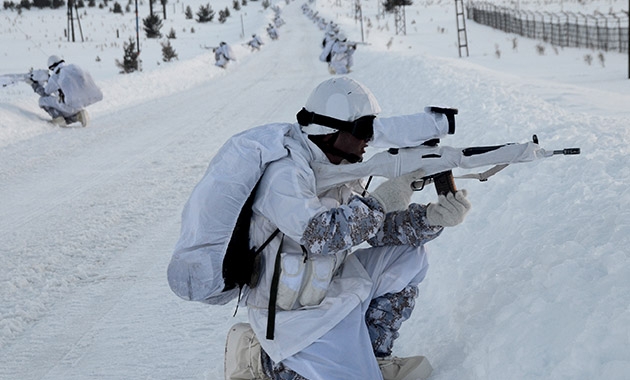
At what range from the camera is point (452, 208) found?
2.99 metres

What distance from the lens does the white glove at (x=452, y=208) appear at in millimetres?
2980

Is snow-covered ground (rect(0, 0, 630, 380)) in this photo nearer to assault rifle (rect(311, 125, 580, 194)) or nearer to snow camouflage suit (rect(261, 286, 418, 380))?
snow camouflage suit (rect(261, 286, 418, 380))

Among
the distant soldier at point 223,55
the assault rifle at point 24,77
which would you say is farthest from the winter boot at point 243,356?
the distant soldier at point 223,55

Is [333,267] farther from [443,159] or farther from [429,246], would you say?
[429,246]

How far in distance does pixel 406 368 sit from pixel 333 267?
0.55m

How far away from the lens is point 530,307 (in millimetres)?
2844

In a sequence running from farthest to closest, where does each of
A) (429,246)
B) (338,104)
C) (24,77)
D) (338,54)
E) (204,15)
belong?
(204,15) → (338,54) → (24,77) → (429,246) → (338,104)

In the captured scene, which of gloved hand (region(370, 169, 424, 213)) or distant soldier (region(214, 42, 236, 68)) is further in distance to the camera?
distant soldier (region(214, 42, 236, 68))

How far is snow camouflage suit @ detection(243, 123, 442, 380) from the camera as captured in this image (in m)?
2.74

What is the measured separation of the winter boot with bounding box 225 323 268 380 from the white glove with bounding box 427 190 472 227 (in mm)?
916

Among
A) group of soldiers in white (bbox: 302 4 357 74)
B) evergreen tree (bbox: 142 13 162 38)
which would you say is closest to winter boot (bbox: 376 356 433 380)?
group of soldiers in white (bbox: 302 4 357 74)

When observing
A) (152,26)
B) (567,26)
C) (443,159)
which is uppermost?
(152,26)

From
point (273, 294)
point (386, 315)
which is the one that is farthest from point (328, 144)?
point (386, 315)

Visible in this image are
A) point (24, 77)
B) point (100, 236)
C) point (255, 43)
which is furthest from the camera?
point (255, 43)
